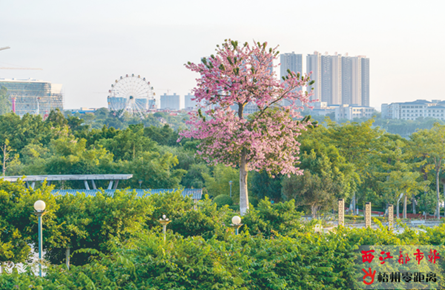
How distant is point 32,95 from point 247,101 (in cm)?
14437

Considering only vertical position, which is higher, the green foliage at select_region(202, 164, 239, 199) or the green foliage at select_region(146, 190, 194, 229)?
the green foliage at select_region(146, 190, 194, 229)

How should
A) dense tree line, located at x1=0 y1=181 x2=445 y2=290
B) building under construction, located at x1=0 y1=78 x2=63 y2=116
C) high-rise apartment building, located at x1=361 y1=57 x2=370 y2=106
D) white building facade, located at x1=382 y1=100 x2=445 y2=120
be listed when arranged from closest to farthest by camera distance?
dense tree line, located at x1=0 y1=181 x2=445 y2=290 → white building facade, located at x1=382 y1=100 x2=445 y2=120 → building under construction, located at x1=0 y1=78 x2=63 y2=116 → high-rise apartment building, located at x1=361 y1=57 x2=370 y2=106

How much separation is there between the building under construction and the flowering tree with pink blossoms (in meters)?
134

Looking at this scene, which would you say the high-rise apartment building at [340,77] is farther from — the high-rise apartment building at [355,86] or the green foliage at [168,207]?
the green foliage at [168,207]

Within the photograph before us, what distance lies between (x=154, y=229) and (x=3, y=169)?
27176 mm

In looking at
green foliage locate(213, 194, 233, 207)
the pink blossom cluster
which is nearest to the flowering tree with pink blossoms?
the pink blossom cluster

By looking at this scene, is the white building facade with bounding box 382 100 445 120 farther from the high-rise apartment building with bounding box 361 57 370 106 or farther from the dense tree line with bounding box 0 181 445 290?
the dense tree line with bounding box 0 181 445 290

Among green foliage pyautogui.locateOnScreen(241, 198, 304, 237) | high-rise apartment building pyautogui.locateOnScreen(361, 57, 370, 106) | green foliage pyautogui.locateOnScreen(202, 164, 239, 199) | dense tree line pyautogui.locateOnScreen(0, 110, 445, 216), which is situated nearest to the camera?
green foliage pyautogui.locateOnScreen(241, 198, 304, 237)

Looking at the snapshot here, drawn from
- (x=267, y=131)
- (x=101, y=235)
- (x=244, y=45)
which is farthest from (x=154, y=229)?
(x=244, y=45)

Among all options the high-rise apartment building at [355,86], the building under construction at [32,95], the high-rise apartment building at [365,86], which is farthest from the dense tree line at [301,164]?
the high-rise apartment building at [365,86]

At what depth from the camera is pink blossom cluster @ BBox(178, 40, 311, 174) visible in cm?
795

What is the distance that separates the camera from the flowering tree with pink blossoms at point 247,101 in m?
7.95

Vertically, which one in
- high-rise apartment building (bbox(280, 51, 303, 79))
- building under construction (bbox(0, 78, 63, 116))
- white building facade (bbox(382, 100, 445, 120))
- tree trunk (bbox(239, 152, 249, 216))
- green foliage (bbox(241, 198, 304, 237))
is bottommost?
green foliage (bbox(241, 198, 304, 237))

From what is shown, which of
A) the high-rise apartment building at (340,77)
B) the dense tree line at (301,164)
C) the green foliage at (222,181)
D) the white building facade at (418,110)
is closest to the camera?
the dense tree line at (301,164)
